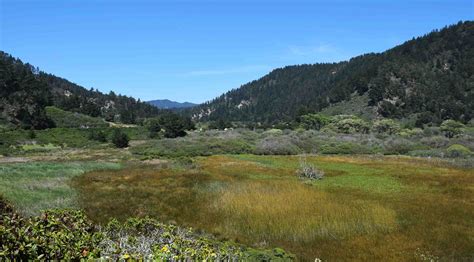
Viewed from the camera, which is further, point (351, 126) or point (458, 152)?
point (351, 126)

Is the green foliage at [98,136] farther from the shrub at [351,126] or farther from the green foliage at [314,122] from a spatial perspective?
the green foliage at [314,122]

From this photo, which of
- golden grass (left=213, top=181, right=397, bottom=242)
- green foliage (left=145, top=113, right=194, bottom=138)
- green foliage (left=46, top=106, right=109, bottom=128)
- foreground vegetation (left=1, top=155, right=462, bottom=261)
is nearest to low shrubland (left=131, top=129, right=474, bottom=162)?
green foliage (left=145, top=113, right=194, bottom=138)

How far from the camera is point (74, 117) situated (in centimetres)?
14362

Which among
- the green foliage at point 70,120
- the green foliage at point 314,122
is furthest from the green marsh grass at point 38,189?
the green foliage at point 314,122

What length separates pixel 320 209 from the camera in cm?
2334

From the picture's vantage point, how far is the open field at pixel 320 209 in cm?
1847

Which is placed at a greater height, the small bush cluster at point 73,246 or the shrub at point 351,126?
the shrub at point 351,126

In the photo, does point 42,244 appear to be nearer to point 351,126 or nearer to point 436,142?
point 436,142

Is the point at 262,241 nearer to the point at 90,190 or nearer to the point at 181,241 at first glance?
the point at 181,241

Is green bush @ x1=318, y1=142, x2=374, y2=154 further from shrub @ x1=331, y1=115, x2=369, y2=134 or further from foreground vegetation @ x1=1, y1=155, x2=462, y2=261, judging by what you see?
shrub @ x1=331, y1=115, x2=369, y2=134

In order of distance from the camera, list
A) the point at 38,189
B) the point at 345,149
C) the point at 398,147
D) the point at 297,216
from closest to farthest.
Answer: the point at 297,216 → the point at 38,189 → the point at 345,149 → the point at 398,147

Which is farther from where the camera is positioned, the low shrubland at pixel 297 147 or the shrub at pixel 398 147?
the shrub at pixel 398 147

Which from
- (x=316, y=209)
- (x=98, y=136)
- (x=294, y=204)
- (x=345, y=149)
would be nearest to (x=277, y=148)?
(x=345, y=149)

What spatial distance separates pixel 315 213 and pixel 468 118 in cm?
14321
